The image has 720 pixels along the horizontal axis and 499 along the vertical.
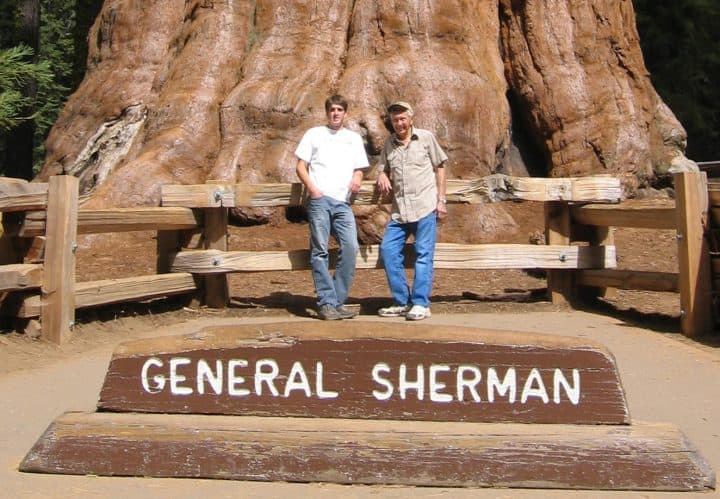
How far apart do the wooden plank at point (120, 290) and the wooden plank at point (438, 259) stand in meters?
0.19

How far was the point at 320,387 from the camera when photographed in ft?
13.8

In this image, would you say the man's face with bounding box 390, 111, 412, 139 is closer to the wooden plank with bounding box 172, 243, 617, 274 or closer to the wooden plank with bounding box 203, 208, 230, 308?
the wooden plank with bounding box 172, 243, 617, 274

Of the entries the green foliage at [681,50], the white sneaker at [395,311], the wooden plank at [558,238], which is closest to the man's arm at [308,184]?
the white sneaker at [395,311]

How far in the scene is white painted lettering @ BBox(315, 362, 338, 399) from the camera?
13.6 feet

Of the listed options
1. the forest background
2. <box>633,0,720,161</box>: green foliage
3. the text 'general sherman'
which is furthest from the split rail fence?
<box>633,0,720,161</box>: green foliage

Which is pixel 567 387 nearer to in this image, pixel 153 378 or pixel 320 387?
pixel 320 387

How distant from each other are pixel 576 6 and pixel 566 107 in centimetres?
147

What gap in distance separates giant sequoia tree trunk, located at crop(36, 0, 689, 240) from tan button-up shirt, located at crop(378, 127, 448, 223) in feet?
8.29

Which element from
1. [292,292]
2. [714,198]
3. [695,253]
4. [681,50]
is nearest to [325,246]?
[292,292]

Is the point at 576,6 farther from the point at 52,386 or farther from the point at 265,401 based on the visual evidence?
the point at 265,401

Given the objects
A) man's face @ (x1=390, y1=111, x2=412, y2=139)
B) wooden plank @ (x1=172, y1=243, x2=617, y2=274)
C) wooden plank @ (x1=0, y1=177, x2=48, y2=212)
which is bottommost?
wooden plank @ (x1=172, y1=243, x2=617, y2=274)

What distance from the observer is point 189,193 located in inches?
365

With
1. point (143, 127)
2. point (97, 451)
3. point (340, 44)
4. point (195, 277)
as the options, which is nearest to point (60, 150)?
point (143, 127)

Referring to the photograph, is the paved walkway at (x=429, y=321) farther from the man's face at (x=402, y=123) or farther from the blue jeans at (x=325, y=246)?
the man's face at (x=402, y=123)
